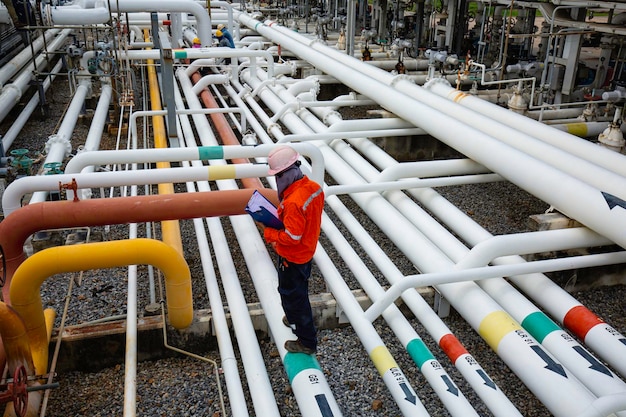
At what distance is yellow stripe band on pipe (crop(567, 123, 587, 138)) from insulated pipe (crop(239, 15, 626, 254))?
79.7 inches

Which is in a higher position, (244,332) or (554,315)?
(554,315)

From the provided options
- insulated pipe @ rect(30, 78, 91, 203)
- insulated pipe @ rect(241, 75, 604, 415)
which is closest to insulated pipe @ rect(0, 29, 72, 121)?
insulated pipe @ rect(30, 78, 91, 203)

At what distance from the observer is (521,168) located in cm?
380

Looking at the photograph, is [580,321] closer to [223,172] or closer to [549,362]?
[549,362]

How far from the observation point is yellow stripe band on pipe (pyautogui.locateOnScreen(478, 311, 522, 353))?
9.23ft

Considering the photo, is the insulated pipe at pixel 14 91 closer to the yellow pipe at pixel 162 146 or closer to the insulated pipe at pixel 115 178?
the yellow pipe at pixel 162 146

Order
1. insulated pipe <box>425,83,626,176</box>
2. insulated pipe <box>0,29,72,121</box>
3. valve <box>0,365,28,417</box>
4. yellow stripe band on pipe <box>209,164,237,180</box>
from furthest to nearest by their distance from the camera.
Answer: insulated pipe <box>0,29,72,121</box> → insulated pipe <box>425,83,626,176</box> → yellow stripe band on pipe <box>209,164,237,180</box> → valve <box>0,365,28,417</box>

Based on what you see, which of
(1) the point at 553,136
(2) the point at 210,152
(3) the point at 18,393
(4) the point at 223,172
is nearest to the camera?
(3) the point at 18,393

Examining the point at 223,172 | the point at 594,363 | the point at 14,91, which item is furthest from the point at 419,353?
the point at 14,91

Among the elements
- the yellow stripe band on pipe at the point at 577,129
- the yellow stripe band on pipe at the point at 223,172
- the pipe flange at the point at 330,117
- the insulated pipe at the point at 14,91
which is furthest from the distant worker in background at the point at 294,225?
the insulated pipe at the point at 14,91

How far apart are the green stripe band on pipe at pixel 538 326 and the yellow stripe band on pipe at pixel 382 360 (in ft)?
2.45

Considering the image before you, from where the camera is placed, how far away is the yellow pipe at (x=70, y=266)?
2.84 meters

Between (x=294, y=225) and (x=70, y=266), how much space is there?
4.16 feet

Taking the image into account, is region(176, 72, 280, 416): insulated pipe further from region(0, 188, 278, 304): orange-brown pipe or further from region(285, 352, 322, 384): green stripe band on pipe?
region(0, 188, 278, 304): orange-brown pipe
